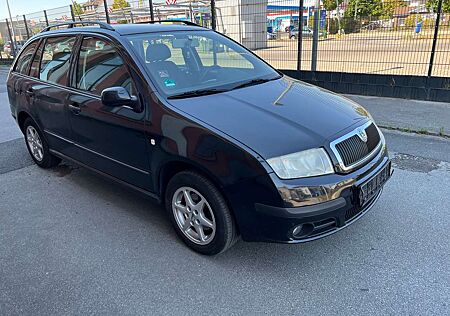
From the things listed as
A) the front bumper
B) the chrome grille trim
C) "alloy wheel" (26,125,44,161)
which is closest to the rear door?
"alloy wheel" (26,125,44,161)

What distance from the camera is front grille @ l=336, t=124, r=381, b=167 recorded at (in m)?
2.51

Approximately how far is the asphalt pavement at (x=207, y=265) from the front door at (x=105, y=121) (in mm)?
527

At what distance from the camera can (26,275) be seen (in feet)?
9.05

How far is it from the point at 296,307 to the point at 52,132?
3.30 meters

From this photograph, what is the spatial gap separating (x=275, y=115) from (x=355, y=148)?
2.02ft

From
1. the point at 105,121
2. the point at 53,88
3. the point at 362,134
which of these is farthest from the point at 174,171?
the point at 53,88

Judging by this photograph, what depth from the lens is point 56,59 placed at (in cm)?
407

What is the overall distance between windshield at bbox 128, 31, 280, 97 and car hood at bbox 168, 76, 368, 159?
214mm

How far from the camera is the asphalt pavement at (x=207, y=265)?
238cm

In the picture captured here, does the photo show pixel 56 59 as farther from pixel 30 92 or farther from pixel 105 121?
pixel 105 121

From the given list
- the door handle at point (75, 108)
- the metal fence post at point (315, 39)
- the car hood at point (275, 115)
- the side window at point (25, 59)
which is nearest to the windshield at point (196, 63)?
the car hood at point (275, 115)

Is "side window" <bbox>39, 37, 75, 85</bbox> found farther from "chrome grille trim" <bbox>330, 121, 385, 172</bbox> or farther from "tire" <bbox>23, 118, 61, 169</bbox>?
"chrome grille trim" <bbox>330, 121, 385, 172</bbox>

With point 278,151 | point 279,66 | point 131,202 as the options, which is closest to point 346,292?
point 278,151

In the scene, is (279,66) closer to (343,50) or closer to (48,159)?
(343,50)
